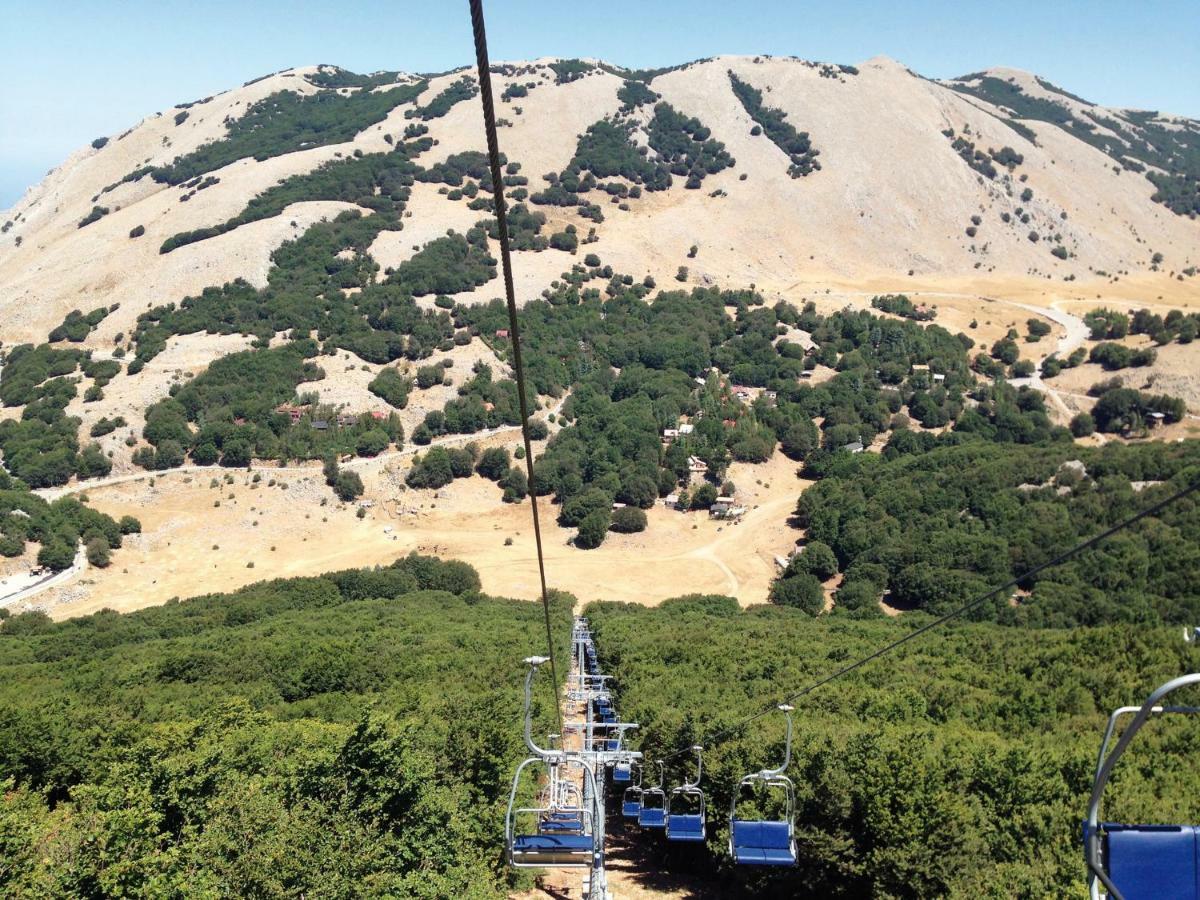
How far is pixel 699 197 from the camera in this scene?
525ft

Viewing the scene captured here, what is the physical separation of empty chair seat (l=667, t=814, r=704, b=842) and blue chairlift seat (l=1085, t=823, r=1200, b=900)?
15.7 metres

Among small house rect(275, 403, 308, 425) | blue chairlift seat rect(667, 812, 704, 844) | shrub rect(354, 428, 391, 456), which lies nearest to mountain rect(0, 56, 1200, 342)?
small house rect(275, 403, 308, 425)

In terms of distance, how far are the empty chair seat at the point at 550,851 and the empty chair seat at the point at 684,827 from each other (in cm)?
577

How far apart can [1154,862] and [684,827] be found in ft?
53.5

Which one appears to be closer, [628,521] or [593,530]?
[593,530]

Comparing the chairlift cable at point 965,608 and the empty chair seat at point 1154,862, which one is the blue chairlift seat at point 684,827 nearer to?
the chairlift cable at point 965,608

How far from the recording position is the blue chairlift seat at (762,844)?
18.7 metres

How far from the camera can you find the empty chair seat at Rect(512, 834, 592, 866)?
52.7ft

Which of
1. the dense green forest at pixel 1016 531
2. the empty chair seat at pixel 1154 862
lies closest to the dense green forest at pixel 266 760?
the empty chair seat at pixel 1154 862

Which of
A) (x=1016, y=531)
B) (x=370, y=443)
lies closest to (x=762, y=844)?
(x=1016, y=531)

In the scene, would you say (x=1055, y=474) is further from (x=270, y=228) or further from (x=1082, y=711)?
(x=270, y=228)

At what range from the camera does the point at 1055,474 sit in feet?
232

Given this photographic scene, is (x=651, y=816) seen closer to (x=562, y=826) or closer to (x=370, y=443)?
(x=562, y=826)

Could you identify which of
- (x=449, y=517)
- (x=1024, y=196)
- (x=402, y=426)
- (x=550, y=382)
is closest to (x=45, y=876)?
(x=449, y=517)
